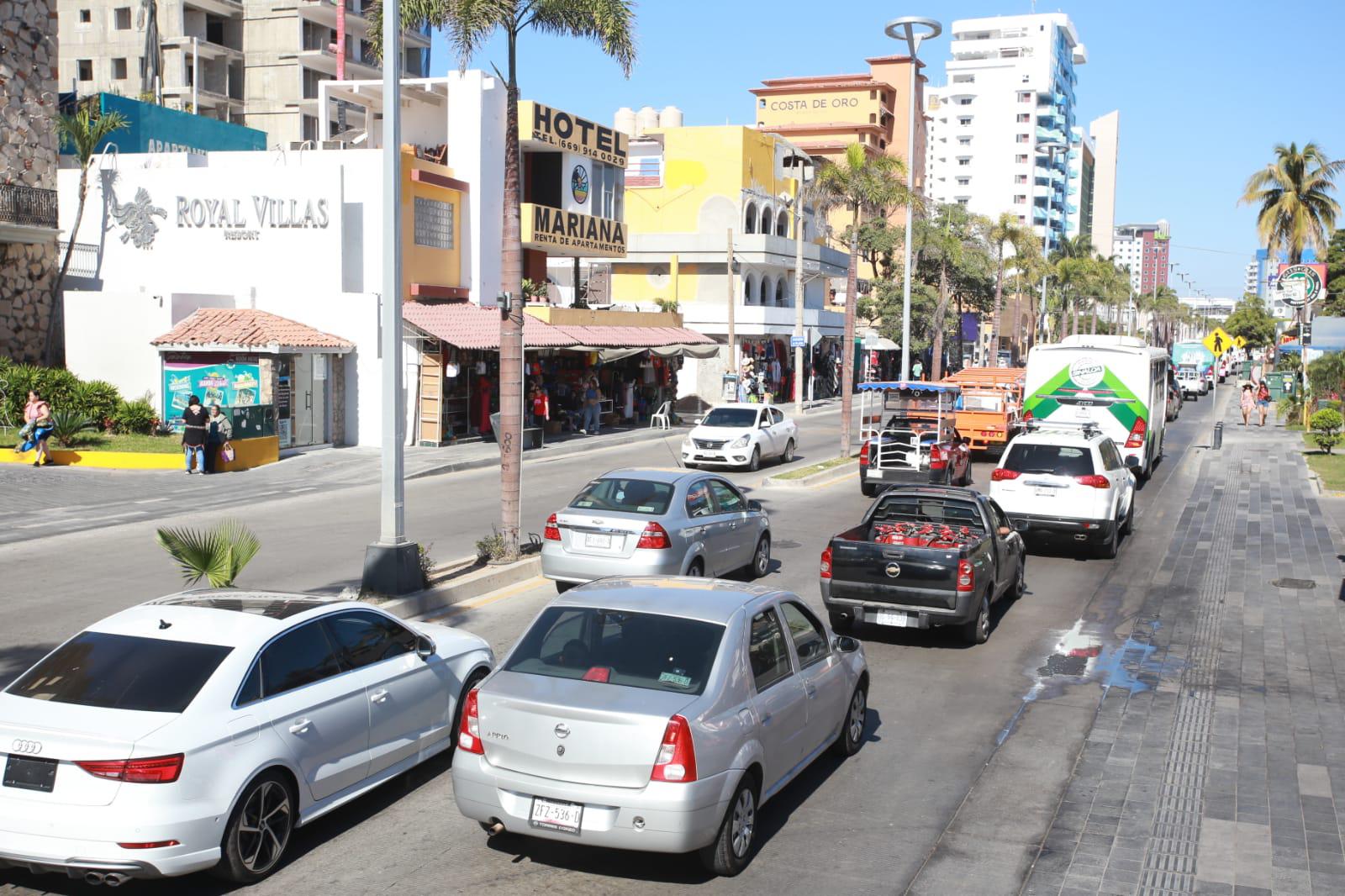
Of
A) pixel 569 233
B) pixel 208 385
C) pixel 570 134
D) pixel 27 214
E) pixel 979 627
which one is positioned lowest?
pixel 979 627

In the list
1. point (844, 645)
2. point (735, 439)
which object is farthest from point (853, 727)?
point (735, 439)

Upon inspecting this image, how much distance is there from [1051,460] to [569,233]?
24.9m

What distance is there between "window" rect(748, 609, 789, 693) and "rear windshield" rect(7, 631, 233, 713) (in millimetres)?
3002

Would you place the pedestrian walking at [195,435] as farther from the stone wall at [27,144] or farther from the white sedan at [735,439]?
the white sedan at [735,439]

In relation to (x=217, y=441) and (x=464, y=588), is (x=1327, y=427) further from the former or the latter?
(x=217, y=441)

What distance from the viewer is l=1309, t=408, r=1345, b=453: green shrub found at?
33.1 metres

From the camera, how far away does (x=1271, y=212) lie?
5422 cm

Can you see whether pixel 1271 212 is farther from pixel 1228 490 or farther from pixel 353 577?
pixel 353 577

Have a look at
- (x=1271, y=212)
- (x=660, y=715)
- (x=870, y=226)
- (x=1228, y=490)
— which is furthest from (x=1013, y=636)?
(x=870, y=226)

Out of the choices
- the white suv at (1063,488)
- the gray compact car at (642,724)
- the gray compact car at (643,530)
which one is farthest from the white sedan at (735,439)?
the gray compact car at (642,724)

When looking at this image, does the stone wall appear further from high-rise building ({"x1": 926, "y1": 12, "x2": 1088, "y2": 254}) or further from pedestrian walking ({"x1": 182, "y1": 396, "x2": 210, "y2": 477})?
high-rise building ({"x1": 926, "y1": 12, "x2": 1088, "y2": 254})

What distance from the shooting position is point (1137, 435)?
87.5ft

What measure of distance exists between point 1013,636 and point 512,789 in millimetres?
8057

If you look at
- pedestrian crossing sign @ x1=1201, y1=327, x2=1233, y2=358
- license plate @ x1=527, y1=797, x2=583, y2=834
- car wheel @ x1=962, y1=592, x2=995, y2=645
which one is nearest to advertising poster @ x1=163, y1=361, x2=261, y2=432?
car wheel @ x1=962, y1=592, x2=995, y2=645
